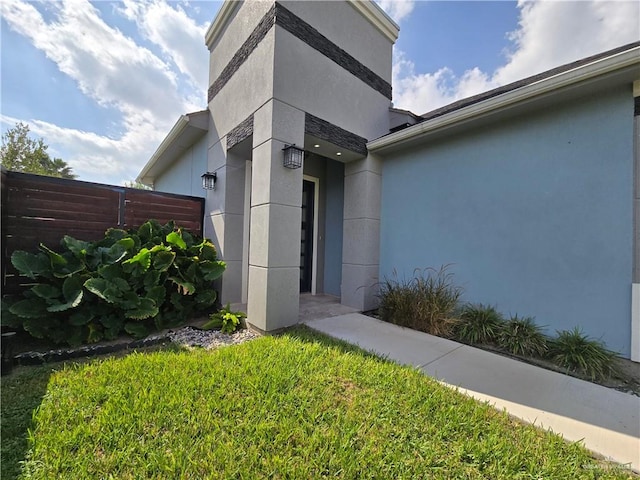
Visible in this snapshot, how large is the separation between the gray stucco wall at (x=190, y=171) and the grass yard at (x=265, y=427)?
4.72m

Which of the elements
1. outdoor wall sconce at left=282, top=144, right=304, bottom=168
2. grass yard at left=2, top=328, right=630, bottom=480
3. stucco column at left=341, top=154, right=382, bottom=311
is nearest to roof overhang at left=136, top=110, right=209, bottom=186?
outdoor wall sconce at left=282, top=144, right=304, bottom=168

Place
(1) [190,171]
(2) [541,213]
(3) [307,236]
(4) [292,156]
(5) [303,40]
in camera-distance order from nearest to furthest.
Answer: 1. (2) [541,213]
2. (4) [292,156]
3. (5) [303,40]
4. (3) [307,236]
5. (1) [190,171]

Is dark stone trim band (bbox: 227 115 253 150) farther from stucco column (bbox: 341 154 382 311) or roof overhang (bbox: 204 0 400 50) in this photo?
roof overhang (bbox: 204 0 400 50)

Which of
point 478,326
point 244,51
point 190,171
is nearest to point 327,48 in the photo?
point 244,51

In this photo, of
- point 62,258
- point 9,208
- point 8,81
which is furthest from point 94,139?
point 62,258

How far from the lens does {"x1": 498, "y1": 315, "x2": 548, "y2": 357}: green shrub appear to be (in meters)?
3.30

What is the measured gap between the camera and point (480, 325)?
3.79m

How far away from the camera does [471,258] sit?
13.8 ft

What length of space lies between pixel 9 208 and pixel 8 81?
6.46ft

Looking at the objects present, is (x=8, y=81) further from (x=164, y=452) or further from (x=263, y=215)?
(x=164, y=452)

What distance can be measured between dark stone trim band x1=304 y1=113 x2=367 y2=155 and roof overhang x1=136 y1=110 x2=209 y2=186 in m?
3.13

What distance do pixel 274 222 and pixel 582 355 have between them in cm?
418

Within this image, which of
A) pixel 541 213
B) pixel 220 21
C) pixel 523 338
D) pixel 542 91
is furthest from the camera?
pixel 220 21

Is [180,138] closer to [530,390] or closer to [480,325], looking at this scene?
[480,325]
